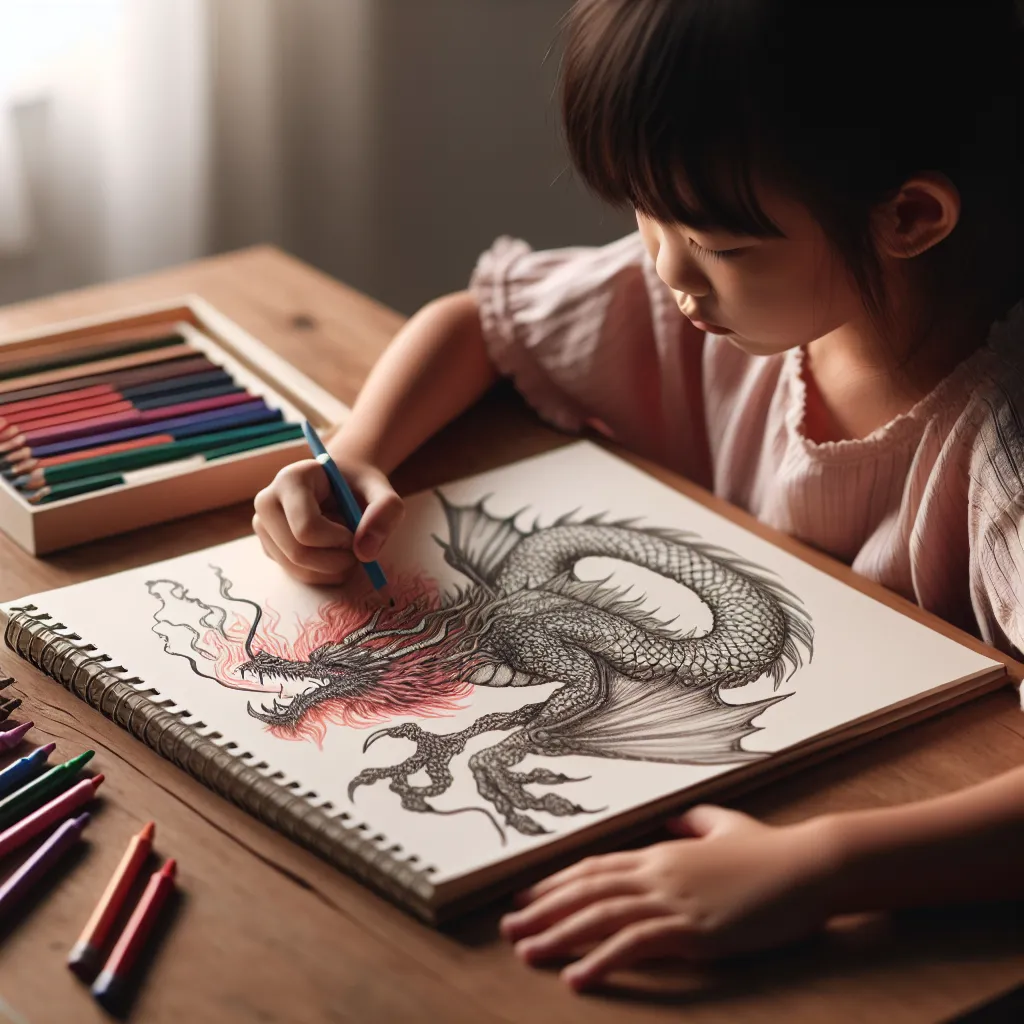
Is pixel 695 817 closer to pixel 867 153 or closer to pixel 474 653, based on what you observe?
pixel 474 653

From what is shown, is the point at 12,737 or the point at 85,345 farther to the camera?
the point at 85,345

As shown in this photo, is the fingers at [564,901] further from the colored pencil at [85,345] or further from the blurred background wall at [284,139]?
the blurred background wall at [284,139]

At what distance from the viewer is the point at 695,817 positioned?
0.56 metres

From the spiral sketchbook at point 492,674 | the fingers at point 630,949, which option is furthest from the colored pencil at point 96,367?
the fingers at point 630,949

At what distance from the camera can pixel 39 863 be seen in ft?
1.73

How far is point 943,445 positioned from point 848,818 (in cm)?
30

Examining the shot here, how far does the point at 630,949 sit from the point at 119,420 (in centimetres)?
49

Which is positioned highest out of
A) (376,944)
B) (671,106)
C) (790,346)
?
(671,106)

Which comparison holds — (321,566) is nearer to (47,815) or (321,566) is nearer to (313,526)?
(313,526)

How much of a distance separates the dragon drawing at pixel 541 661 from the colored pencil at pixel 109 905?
3.3 inches

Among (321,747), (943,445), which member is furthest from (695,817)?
(943,445)

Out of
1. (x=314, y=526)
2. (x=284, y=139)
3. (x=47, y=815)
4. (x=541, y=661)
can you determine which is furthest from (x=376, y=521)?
(x=284, y=139)

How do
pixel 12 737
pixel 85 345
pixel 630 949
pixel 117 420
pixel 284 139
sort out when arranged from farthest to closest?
1. pixel 284 139
2. pixel 85 345
3. pixel 117 420
4. pixel 12 737
5. pixel 630 949

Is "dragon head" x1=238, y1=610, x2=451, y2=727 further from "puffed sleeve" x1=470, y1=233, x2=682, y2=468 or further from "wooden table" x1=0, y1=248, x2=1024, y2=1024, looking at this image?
"puffed sleeve" x1=470, y1=233, x2=682, y2=468
